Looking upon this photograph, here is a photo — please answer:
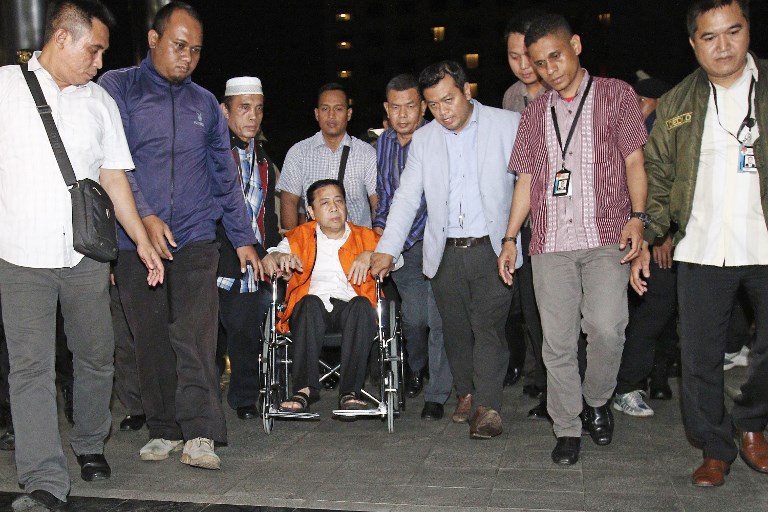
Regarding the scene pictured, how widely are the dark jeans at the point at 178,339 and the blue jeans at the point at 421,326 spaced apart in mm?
1593

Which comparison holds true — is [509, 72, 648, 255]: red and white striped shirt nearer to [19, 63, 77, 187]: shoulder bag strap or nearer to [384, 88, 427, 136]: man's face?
[384, 88, 427, 136]: man's face

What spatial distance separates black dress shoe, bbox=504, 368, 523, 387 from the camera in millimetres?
7291

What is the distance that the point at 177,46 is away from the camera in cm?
516

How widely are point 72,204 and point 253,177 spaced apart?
2328mm

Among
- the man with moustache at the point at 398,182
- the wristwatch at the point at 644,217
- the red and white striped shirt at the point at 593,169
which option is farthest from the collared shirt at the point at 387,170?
the wristwatch at the point at 644,217

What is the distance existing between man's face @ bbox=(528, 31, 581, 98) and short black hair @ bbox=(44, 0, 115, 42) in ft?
7.26

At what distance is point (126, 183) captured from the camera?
Result: 489 centimetres

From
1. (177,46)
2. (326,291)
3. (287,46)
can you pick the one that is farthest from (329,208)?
(287,46)

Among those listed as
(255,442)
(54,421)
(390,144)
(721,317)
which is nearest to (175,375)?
(255,442)

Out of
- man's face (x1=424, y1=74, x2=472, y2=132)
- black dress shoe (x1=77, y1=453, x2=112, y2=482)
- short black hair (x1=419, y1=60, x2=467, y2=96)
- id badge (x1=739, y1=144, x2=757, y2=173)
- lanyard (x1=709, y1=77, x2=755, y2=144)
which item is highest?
short black hair (x1=419, y1=60, x2=467, y2=96)

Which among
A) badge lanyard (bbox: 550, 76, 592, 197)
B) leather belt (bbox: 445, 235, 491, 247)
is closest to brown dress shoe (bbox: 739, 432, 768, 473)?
badge lanyard (bbox: 550, 76, 592, 197)

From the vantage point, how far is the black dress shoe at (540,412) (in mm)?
6043

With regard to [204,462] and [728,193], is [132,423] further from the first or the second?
[728,193]

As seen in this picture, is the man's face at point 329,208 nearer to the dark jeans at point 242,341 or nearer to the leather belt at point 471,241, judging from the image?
the dark jeans at point 242,341
